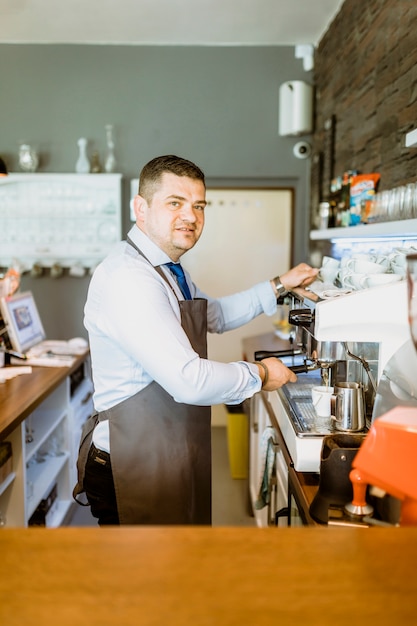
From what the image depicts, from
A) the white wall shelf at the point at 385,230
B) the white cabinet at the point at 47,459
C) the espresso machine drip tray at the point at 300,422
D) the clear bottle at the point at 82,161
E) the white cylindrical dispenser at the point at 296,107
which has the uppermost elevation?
the white cylindrical dispenser at the point at 296,107

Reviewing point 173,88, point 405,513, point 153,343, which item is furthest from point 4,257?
point 405,513

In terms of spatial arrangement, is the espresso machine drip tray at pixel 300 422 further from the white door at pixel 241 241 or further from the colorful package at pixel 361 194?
the white door at pixel 241 241

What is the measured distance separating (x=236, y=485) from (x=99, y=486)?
204cm

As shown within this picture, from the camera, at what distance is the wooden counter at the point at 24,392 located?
93.7 inches

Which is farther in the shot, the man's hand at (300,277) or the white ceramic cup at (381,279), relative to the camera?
the man's hand at (300,277)

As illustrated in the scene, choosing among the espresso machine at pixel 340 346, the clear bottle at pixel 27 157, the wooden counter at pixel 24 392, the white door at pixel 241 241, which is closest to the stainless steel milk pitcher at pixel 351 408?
the espresso machine at pixel 340 346

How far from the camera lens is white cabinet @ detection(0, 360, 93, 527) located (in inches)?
104

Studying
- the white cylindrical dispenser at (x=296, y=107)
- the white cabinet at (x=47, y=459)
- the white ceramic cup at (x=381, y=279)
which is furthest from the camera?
the white cylindrical dispenser at (x=296, y=107)

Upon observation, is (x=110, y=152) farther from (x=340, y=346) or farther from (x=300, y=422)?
(x=300, y=422)

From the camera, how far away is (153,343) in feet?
5.32

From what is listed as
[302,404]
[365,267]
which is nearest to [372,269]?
[365,267]

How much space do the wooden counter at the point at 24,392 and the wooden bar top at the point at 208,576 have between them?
1451mm

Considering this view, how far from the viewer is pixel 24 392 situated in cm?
277

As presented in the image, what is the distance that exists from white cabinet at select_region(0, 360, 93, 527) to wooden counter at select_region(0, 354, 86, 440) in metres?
0.09
